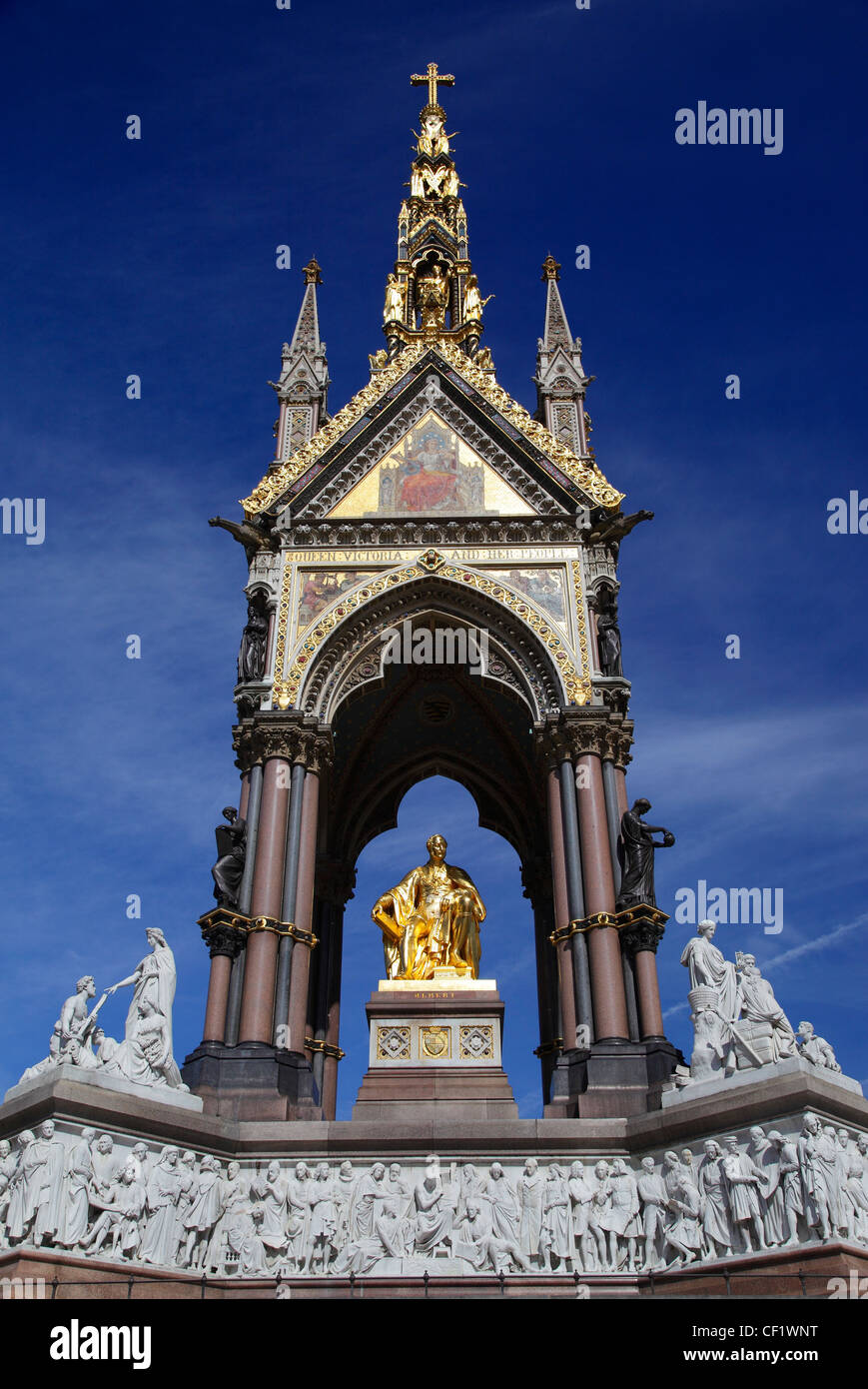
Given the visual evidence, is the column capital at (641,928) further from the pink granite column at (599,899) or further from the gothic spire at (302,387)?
the gothic spire at (302,387)

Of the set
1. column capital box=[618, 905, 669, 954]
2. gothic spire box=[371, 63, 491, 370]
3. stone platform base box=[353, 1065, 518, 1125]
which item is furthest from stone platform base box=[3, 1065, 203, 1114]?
gothic spire box=[371, 63, 491, 370]

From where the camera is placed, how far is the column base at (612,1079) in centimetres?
1652

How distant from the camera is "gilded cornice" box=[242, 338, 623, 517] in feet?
76.0

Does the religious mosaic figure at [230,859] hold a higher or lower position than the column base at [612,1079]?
higher

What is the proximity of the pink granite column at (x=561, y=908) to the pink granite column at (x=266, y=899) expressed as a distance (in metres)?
4.48

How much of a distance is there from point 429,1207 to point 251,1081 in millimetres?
3289

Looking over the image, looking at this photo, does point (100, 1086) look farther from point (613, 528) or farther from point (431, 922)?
point (613, 528)

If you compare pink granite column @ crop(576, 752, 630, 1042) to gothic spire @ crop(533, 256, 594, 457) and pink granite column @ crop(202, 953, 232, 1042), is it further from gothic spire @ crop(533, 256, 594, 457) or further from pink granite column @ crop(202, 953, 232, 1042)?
gothic spire @ crop(533, 256, 594, 457)

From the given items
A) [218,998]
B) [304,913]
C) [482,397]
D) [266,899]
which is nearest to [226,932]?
[266,899]

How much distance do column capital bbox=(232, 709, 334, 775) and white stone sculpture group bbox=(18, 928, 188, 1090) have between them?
178 inches

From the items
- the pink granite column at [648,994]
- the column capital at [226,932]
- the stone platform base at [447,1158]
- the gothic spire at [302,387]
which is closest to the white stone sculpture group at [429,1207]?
the stone platform base at [447,1158]

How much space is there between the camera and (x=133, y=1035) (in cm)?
1609
